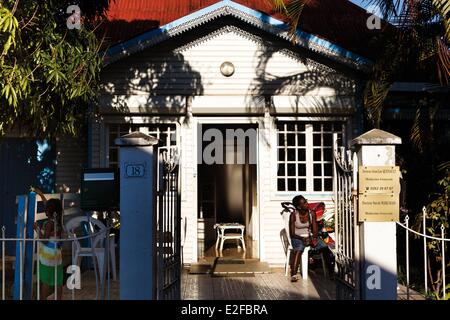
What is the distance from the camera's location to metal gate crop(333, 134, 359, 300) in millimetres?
5566

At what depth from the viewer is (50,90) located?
7660 millimetres

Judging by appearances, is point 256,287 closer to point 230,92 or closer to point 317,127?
point 317,127

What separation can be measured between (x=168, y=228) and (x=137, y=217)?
972mm

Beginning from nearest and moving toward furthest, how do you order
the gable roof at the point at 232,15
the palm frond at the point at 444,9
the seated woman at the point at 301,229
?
the palm frond at the point at 444,9
the seated woman at the point at 301,229
the gable roof at the point at 232,15

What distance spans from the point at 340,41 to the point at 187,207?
451cm

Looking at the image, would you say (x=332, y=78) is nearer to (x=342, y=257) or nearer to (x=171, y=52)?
(x=171, y=52)

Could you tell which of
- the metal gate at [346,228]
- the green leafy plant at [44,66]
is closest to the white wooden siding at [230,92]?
the green leafy plant at [44,66]

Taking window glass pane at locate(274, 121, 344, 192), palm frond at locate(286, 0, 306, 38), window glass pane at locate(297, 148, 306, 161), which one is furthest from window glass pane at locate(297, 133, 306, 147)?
palm frond at locate(286, 0, 306, 38)

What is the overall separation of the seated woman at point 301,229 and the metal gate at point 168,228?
2.57m

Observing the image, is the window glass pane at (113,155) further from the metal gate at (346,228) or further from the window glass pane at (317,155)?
the metal gate at (346,228)

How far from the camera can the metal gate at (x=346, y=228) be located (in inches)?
219
